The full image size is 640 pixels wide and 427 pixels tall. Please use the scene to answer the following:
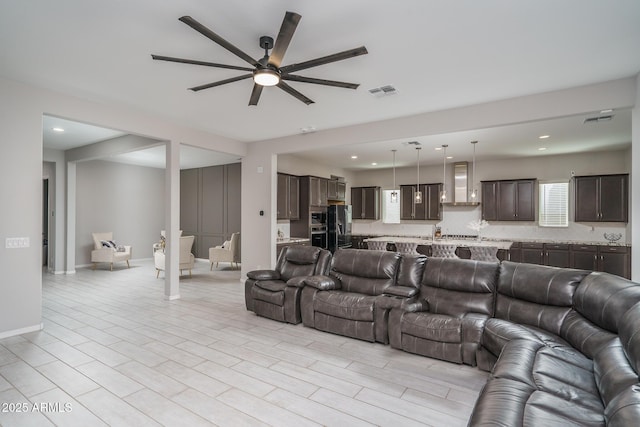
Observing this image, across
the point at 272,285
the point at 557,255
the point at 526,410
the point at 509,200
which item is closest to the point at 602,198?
the point at 557,255

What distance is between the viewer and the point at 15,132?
12.6 ft

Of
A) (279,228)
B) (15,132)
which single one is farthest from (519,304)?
(15,132)

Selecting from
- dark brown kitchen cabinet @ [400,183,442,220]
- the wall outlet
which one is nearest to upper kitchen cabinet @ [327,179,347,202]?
dark brown kitchen cabinet @ [400,183,442,220]

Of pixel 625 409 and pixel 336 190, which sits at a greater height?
pixel 336 190

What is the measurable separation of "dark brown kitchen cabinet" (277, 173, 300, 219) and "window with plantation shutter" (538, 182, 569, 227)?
5849 mm

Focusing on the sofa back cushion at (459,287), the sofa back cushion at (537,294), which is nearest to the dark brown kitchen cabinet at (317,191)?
the sofa back cushion at (459,287)

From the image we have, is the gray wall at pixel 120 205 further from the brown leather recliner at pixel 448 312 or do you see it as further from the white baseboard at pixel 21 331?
the brown leather recliner at pixel 448 312

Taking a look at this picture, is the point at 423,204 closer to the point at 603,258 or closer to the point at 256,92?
the point at 603,258

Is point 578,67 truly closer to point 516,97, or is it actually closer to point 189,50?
point 516,97

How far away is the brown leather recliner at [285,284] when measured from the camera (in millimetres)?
4250

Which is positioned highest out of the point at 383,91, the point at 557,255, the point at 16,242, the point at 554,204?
the point at 383,91

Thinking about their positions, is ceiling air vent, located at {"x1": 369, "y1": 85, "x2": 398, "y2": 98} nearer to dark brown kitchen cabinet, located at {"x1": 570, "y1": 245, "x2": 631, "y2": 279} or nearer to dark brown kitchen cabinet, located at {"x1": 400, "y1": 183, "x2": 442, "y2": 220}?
dark brown kitchen cabinet, located at {"x1": 400, "y1": 183, "x2": 442, "y2": 220}

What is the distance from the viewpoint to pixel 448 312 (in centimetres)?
344

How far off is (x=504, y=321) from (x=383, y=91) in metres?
2.92
